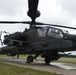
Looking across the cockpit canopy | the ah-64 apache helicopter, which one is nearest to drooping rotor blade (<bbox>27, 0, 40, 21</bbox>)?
the ah-64 apache helicopter

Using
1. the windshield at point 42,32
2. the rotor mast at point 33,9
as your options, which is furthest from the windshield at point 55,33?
the rotor mast at point 33,9

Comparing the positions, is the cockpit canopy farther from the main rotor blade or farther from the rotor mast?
the main rotor blade

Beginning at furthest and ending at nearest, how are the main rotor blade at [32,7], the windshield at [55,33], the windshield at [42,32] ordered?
1. the windshield at [42,32]
2. the windshield at [55,33]
3. the main rotor blade at [32,7]

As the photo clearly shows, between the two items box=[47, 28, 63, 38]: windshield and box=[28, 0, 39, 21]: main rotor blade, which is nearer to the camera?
box=[28, 0, 39, 21]: main rotor blade

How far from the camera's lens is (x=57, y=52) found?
18.7 meters

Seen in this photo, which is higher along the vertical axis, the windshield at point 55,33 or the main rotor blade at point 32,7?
the main rotor blade at point 32,7

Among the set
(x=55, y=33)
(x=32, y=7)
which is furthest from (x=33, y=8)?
(x=55, y=33)

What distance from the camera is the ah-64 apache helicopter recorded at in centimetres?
1695

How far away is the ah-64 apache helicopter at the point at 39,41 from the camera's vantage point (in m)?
17.0

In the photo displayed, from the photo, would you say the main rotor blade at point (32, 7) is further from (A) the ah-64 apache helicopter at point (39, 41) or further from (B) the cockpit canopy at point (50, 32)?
(B) the cockpit canopy at point (50, 32)

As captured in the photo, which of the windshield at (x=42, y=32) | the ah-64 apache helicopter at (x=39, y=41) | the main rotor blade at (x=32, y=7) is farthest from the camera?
the windshield at (x=42, y=32)

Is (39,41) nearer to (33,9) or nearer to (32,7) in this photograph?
(33,9)

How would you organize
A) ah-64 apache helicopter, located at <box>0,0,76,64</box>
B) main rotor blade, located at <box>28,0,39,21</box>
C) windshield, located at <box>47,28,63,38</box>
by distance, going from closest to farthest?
main rotor blade, located at <box>28,0,39,21</box> < ah-64 apache helicopter, located at <box>0,0,76,64</box> < windshield, located at <box>47,28,63,38</box>

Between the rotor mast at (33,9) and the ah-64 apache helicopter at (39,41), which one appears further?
the ah-64 apache helicopter at (39,41)
